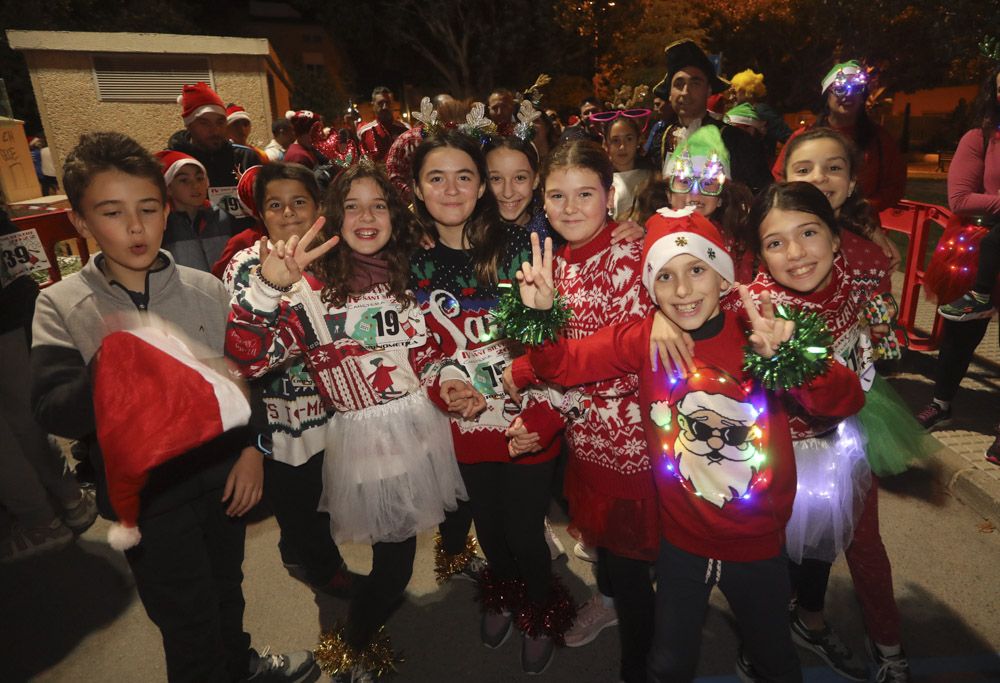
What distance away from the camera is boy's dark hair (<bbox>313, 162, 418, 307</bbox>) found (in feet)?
7.88

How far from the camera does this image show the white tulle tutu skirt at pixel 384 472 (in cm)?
241

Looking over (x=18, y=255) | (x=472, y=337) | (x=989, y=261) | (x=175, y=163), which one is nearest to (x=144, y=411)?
(x=472, y=337)

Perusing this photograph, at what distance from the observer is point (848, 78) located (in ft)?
11.6

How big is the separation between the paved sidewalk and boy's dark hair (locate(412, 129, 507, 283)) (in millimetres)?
3321

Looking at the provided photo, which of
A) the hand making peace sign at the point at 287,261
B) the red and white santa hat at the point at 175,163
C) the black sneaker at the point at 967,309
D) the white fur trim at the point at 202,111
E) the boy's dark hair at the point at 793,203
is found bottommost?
the black sneaker at the point at 967,309

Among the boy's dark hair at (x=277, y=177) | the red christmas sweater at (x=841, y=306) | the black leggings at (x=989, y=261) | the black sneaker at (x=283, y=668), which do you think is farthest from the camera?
the black leggings at (x=989, y=261)

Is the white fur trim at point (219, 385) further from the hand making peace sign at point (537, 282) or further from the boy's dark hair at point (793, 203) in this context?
→ the boy's dark hair at point (793, 203)

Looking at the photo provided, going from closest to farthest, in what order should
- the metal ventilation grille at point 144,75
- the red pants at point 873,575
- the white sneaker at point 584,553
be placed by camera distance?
1. the red pants at point 873,575
2. the white sneaker at point 584,553
3. the metal ventilation grille at point 144,75

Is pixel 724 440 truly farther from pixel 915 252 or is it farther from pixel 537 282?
pixel 915 252

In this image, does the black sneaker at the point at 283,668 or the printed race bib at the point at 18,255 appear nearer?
the black sneaker at the point at 283,668

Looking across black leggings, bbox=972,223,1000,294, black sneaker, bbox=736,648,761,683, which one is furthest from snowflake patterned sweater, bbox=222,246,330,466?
black leggings, bbox=972,223,1000,294

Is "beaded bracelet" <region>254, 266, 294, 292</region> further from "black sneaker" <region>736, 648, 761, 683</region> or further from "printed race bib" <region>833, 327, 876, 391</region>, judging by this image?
"black sneaker" <region>736, 648, 761, 683</region>

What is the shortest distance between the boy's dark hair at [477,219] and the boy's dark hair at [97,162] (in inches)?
43.8

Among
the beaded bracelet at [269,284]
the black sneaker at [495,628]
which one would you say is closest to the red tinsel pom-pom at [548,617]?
the black sneaker at [495,628]
